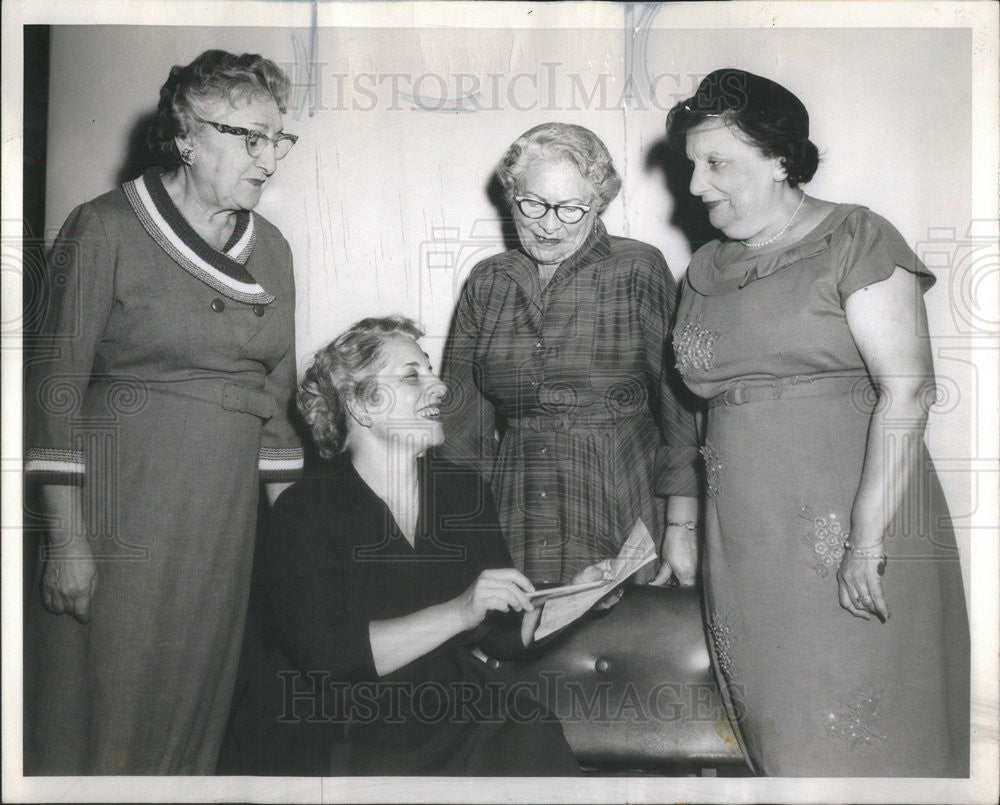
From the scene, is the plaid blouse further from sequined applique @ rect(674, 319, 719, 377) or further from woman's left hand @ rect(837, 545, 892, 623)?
woman's left hand @ rect(837, 545, 892, 623)

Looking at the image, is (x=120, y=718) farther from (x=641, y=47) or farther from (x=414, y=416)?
(x=641, y=47)

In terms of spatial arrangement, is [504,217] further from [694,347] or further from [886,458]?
[886,458]

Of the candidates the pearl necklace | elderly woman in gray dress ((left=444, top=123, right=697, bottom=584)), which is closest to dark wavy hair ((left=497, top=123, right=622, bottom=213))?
elderly woman in gray dress ((left=444, top=123, right=697, bottom=584))

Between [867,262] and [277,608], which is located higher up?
[867,262]

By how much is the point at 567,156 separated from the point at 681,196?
0.28 metres

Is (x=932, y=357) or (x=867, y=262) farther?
(x=932, y=357)

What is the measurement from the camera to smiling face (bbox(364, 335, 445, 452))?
1951 millimetres

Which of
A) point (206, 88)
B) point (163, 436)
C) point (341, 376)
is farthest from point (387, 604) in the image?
point (206, 88)

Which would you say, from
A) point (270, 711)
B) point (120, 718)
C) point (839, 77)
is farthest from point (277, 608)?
point (839, 77)

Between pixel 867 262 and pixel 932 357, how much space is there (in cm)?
31

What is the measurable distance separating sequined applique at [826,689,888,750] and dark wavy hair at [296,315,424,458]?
1.22m

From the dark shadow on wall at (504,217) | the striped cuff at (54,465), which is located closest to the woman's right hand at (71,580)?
the striped cuff at (54,465)

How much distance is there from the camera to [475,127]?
6.64 feet

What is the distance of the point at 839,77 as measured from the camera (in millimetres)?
2023
